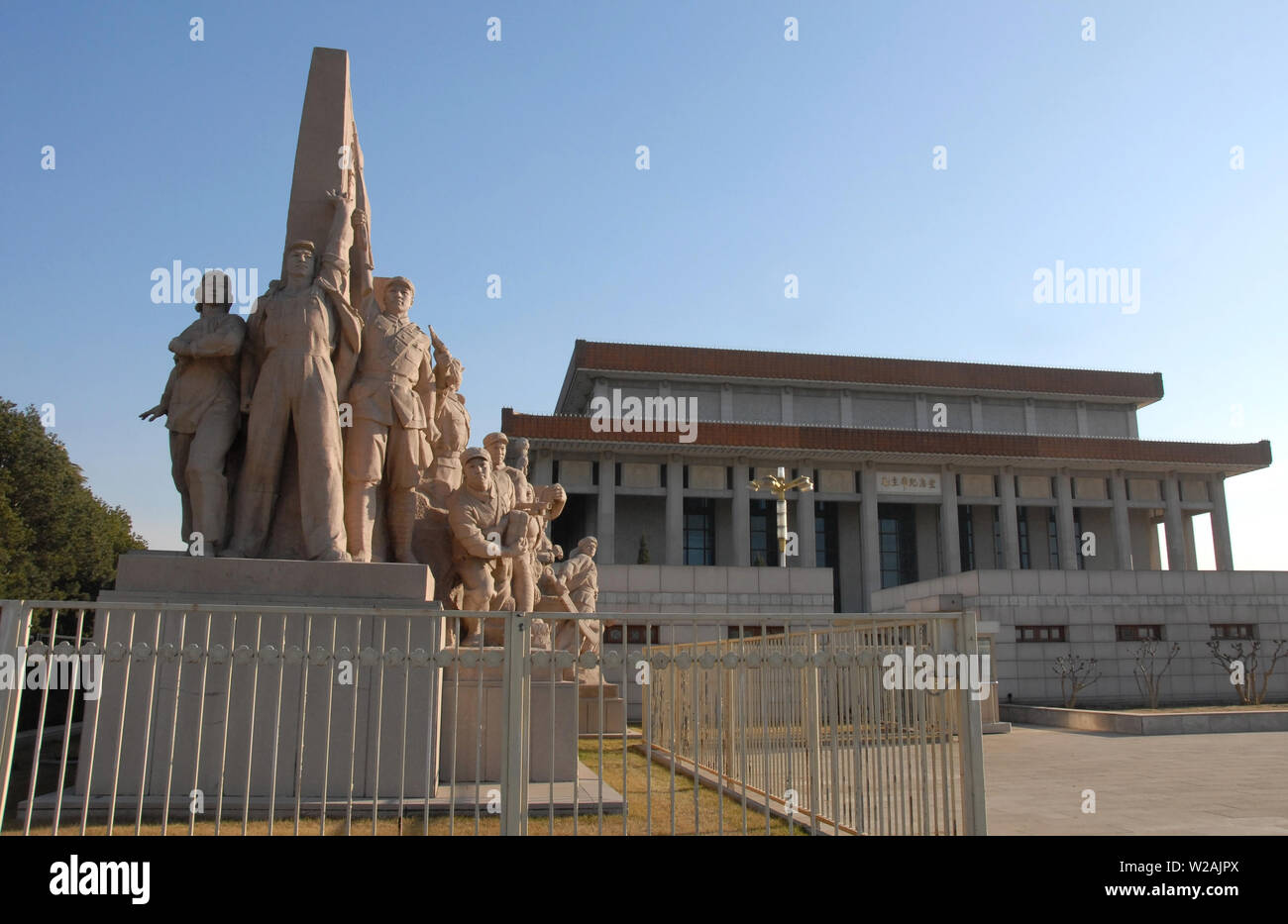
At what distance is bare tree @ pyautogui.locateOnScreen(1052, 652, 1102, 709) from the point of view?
26.0 metres

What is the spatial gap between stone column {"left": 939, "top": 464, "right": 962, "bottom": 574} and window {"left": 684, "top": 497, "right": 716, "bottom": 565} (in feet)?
34.4

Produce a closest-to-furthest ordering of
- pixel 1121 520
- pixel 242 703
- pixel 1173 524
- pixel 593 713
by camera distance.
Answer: pixel 242 703 → pixel 593 713 → pixel 1121 520 → pixel 1173 524

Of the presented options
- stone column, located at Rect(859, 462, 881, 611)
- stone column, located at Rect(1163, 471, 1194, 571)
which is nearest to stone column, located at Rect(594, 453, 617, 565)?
stone column, located at Rect(859, 462, 881, 611)

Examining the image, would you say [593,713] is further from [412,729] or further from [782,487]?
[782,487]

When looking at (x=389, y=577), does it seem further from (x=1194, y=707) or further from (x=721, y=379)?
Result: (x=721, y=379)

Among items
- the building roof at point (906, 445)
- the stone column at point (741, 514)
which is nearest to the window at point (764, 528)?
the stone column at point (741, 514)

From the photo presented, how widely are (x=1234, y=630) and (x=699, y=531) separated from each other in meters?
22.9

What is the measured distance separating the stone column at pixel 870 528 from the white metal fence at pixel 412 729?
34.9m

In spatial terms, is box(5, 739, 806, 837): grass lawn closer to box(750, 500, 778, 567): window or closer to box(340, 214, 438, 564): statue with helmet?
box(340, 214, 438, 564): statue with helmet

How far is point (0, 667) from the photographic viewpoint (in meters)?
4.39

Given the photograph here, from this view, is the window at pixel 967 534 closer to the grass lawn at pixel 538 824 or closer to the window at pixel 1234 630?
the window at pixel 1234 630

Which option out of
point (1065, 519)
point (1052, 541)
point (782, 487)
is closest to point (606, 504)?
point (782, 487)

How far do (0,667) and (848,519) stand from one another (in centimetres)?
4358

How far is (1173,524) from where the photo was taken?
4547cm
